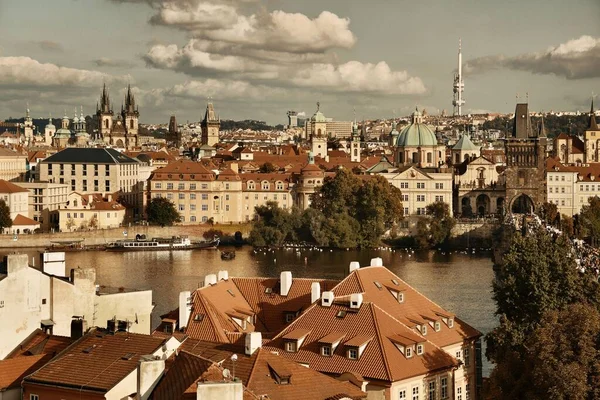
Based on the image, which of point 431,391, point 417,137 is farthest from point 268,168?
point 431,391

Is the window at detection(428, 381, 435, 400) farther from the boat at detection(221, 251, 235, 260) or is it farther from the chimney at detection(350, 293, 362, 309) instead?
the boat at detection(221, 251, 235, 260)

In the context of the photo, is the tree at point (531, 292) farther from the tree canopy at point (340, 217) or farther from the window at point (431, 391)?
the tree canopy at point (340, 217)

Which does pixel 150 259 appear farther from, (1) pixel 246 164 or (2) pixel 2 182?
(1) pixel 246 164

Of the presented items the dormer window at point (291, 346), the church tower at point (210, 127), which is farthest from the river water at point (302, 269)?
the church tower at point (210, 127)

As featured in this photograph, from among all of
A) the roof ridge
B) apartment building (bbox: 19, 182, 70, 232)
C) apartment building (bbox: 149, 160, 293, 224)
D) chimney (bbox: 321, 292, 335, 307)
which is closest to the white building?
chimney (bbox: 321, 292, 335, 307)

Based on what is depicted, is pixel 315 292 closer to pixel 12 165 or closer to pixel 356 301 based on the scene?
pixel 356 301

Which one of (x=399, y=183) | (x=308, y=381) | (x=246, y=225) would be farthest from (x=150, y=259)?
(x=308, y=381)

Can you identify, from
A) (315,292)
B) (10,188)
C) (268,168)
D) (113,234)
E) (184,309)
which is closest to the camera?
(184,309)
